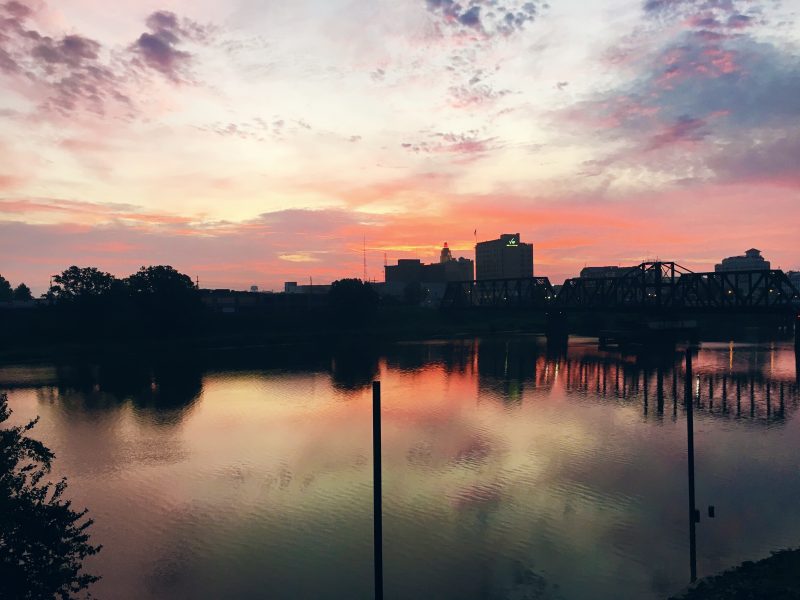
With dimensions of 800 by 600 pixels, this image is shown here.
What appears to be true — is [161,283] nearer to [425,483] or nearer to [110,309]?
[110,309]

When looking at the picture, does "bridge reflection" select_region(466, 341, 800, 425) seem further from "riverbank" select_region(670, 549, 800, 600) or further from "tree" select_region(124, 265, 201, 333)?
"tree" select_region(124, 265, 201, 333)

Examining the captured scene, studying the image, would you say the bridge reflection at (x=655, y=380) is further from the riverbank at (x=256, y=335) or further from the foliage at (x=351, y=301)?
the foliage at (x=351, y=301)

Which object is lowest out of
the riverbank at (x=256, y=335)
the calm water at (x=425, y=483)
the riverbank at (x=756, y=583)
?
the calm water at (x=425, y=483)

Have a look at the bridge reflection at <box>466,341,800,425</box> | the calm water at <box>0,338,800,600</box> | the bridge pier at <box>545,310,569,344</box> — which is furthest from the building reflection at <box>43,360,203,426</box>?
the bridge pier at <box>545,310,569,344</box>

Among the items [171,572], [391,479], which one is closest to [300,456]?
[391,479]

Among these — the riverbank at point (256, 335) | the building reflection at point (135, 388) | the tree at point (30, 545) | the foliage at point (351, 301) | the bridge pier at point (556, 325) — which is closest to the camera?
the tree at point (30, 545)

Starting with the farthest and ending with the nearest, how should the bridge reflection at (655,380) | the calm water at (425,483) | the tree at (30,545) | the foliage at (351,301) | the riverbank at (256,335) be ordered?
1. the foliage at (351,301)
2. the riverbank at (256,335)
3. the bridge reflection at (655,380)
4. the calm water at (425,483)
5. the tree at (30,545)

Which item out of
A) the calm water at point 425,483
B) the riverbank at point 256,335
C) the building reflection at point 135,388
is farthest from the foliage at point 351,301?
the calm water at point 425,483

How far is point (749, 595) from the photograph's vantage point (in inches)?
805

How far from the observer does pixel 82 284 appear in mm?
137500

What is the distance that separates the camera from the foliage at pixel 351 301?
531ft

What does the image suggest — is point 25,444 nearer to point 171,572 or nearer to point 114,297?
point 171,572

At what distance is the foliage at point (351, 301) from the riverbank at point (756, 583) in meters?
141

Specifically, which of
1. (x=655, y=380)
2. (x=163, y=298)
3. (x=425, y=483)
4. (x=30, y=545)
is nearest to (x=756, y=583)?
(x=425, y=483)
